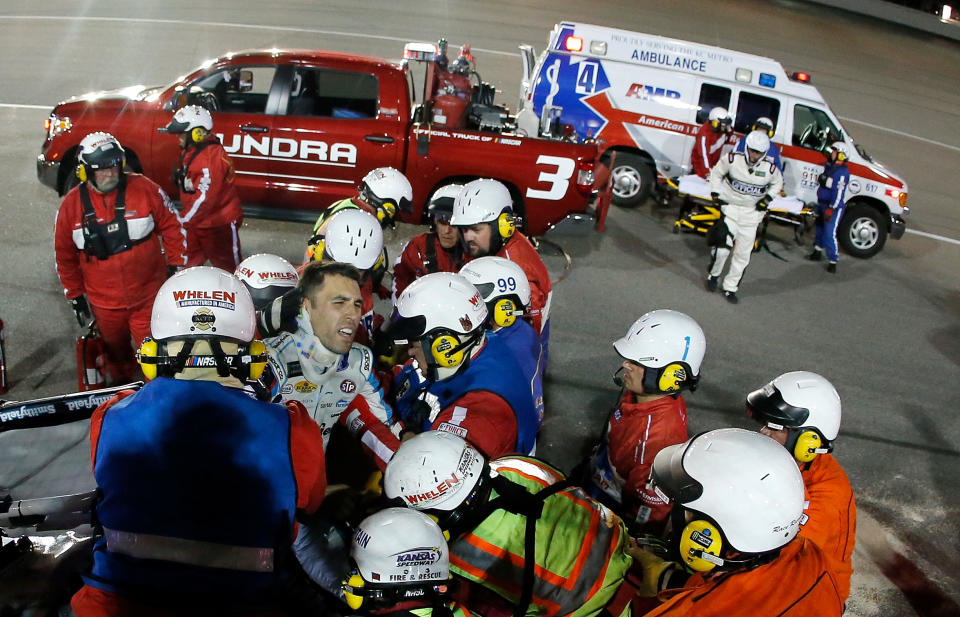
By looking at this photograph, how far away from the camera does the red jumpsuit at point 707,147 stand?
10953 mm

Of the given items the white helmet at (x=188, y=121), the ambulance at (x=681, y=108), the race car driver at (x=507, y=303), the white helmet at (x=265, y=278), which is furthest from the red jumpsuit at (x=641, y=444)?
the ambulance at (x=681, y=108)

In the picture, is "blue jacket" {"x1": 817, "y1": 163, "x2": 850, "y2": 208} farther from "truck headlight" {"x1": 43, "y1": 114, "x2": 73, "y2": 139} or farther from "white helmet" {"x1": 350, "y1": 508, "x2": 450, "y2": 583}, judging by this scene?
"truck headlight" {"x1": 43, "y1": 114, "x2": 73, "y2": 139}

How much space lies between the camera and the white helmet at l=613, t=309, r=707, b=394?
4.14 metres

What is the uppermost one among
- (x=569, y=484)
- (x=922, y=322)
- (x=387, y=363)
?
(x=569, y=484)

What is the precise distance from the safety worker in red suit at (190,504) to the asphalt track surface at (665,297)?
129 centimetres

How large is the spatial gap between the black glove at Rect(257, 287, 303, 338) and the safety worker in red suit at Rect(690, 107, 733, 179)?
27.9 ft

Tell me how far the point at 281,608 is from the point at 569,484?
3.91ft

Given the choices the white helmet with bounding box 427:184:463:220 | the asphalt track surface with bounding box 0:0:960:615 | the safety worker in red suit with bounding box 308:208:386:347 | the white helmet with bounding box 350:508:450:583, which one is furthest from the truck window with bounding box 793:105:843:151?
the white helmet with bounding box 350:508:450:583

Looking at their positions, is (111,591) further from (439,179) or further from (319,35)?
(319,35)

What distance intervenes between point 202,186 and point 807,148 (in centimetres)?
881

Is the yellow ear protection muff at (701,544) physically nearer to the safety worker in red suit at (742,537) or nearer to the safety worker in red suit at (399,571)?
the safety worker in red suit at (742,537)

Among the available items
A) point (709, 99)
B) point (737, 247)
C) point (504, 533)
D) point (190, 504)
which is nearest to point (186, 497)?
point (190, 504)

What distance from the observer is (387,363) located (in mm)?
4734

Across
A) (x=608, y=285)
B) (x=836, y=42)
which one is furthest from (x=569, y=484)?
(x=836, y=42)
